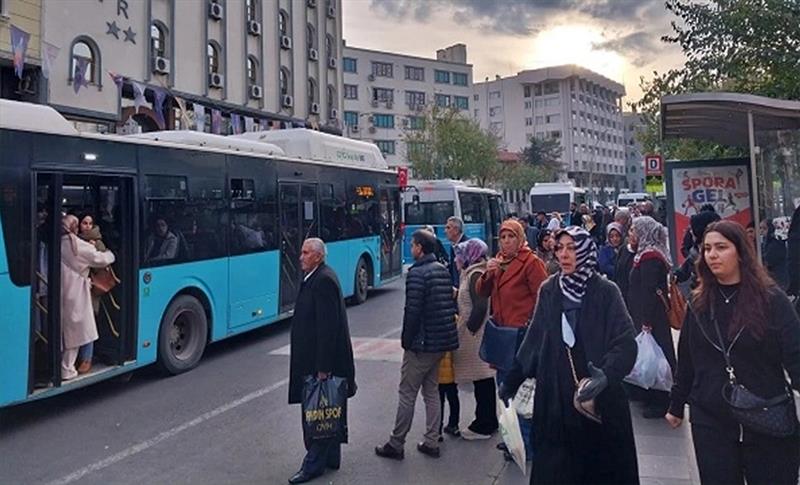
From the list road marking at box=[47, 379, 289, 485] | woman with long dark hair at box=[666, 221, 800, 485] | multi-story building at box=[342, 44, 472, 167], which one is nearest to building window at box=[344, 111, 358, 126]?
multi-story building at box=[342, 44, 472, 167]

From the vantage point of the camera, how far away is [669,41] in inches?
491

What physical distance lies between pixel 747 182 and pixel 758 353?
852cm

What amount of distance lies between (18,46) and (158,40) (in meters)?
7.33

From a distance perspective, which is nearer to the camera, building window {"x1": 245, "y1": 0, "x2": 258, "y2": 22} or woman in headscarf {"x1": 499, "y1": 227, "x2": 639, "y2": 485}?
woman in headscarf {"x1": 499, "y1": 227, "x2": 639, "y2": 485}

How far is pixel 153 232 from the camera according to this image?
7.45 m

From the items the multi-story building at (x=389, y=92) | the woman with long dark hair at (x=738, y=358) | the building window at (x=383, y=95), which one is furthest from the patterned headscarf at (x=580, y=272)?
the building window at (x=383, y=95)

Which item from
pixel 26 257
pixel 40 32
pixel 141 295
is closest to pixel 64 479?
pixel 26 257

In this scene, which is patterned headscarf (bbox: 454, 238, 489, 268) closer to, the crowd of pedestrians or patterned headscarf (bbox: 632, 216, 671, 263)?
patterned headscarf (bbox: 632, 216, 671, 263)

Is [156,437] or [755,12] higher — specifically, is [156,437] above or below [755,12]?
below

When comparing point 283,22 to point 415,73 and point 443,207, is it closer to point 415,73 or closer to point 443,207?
point 443,207

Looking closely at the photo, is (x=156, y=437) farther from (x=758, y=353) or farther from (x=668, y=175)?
(x=668, y=175)

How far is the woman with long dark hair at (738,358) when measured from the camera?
9.31 feet

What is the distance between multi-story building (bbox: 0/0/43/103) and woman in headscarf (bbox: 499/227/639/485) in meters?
16.7

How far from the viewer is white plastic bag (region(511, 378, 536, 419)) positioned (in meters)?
3.52
